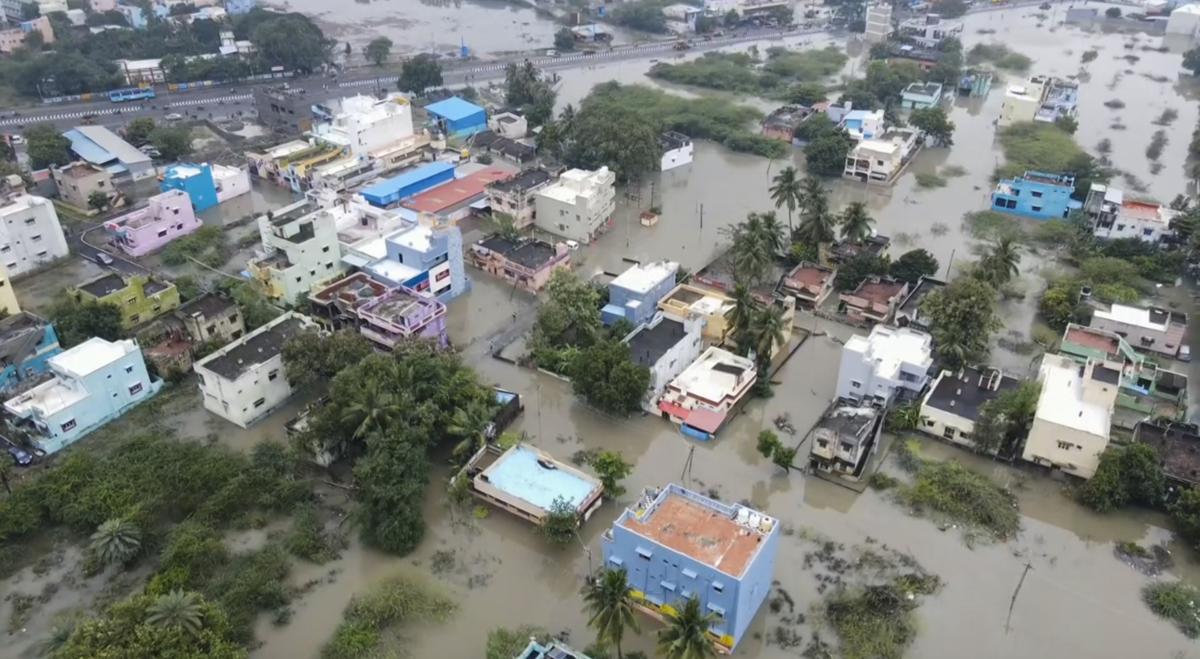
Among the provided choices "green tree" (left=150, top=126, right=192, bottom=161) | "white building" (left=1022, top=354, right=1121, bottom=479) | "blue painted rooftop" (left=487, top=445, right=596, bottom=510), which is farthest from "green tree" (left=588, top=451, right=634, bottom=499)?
"green tree" (left=150, top=126, right=192, bottom=161)

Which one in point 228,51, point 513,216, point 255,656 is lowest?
point 255,656

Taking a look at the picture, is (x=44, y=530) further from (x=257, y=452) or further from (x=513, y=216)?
(x=513, y=216)

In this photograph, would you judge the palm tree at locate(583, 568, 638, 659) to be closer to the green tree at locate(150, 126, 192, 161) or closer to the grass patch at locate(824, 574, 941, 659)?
the grass patch at locate(824, 574, 941, 659)

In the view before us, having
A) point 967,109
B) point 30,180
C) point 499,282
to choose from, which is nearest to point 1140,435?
point 499,282

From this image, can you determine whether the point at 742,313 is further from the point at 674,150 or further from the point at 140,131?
the point at 140,131

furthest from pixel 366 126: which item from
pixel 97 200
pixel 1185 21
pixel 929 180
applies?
pixel 1185 21

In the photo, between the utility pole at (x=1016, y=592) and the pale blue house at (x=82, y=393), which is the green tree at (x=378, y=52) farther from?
the utility pole at (x=1016, y=592)
